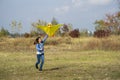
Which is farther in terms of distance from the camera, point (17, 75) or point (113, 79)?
point (17, 75)

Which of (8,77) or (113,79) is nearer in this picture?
(113,79)

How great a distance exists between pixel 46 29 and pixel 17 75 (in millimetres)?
3618

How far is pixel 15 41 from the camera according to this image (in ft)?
153

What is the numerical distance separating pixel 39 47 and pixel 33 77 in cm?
250

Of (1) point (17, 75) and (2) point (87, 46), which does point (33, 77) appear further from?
(2) point (87, 46)

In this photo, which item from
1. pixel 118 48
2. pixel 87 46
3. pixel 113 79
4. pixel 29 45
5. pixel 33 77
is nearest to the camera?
pixel 113 79

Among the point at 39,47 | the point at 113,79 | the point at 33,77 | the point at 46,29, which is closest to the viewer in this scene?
the point at 113,79

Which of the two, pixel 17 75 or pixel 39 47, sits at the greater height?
pixel 39 47

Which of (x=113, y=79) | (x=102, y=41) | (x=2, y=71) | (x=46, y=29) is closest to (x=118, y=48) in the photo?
(x=102, y=41)

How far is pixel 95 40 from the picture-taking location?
32844mm

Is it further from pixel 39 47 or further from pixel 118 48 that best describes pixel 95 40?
pixel 39 47

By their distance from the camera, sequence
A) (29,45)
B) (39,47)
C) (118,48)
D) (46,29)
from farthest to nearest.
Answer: (29,45), (118,48), (46,29), (39,47)

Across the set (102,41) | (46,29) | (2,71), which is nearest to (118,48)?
(102,41)

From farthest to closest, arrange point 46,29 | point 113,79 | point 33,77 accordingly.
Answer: point 46,29 < point 33,77 < point 113,79
